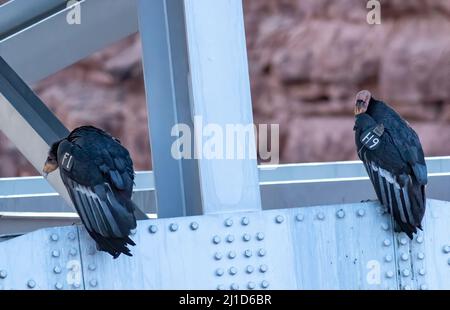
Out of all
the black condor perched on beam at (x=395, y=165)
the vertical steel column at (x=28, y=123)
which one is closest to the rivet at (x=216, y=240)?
the black condor perched on beam at (x=395, y=165)

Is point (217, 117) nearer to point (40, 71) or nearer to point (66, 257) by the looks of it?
point (66, 257)

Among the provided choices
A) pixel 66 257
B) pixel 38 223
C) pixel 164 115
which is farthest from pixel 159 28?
pixel 38 223

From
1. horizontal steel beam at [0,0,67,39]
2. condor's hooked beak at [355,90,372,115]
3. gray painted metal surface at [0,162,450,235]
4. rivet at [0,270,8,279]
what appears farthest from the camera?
gray painted metal surface at [0,162,450,235]

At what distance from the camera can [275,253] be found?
3.75 m

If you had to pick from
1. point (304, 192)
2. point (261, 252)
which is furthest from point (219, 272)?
point (304, 192)

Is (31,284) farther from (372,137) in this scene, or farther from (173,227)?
(372,137)

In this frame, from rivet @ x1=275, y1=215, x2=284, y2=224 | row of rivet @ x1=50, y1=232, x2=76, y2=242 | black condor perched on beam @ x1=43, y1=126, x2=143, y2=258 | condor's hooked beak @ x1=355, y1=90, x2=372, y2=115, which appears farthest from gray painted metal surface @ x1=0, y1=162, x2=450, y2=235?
row of rivet @ x1=50, y1=232, x2=76, y2=242

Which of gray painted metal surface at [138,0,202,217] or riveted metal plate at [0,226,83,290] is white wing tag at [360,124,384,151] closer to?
gray painted metal surface at [138,0,202,217]

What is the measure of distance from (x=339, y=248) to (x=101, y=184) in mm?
908

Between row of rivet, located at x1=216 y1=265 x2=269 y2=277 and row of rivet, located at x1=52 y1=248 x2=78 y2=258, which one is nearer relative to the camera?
row of rivet, located at x1=52 y1=248 x2=78 y2=258

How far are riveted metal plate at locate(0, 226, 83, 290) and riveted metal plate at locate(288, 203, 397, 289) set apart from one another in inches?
31.6

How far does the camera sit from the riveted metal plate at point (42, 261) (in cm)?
352

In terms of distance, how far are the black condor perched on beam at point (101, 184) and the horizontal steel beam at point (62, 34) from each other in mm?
2828

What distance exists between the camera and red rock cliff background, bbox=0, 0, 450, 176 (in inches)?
611
